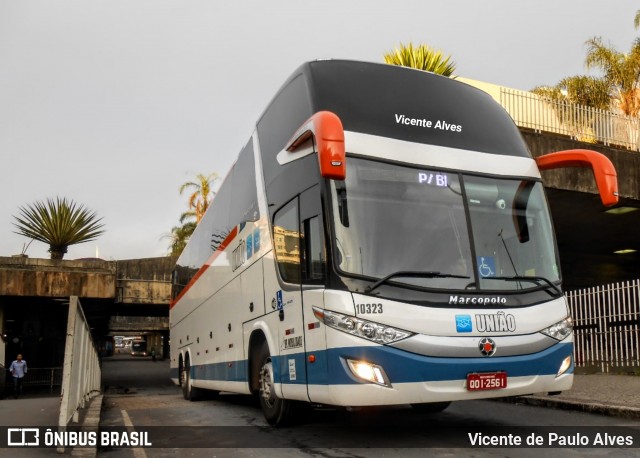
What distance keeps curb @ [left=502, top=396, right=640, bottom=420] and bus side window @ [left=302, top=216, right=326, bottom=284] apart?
484 cm

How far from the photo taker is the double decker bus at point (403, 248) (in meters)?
6.26

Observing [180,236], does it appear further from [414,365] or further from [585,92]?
[414,365]

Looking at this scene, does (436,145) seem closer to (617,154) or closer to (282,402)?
(282,402)

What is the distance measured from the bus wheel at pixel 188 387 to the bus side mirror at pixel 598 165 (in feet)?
31.6

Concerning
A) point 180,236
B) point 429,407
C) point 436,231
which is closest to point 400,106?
point 436,231

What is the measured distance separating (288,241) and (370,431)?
2.52 m

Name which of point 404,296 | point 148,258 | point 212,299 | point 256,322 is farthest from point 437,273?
point 148,258

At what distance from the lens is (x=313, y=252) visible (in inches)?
270

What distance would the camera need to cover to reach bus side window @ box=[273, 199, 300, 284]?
735 centimetres

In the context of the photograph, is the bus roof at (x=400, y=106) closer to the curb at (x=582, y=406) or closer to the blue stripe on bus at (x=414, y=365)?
the blue stripe on bus at (x=414, y=365)

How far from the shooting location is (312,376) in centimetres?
678

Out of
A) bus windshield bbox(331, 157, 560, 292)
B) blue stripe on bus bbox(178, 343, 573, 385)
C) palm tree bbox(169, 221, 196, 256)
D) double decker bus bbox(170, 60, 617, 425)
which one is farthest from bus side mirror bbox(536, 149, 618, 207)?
palm tree bbox(169, 221, 196, 256)

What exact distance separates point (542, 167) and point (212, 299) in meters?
6.78

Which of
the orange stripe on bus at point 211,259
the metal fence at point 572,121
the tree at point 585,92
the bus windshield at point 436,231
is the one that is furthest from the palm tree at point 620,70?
the bus windshield at point 436,231
